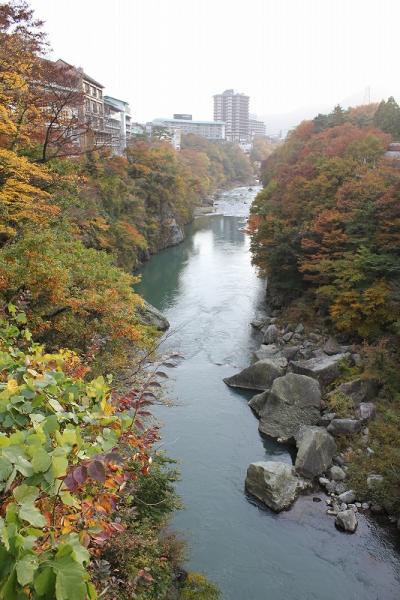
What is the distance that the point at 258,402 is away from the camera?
14.6 meters

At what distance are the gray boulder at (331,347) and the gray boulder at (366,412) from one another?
3.25 metres

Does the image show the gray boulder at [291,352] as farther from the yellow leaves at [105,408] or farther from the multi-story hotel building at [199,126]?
the multi-story hotel building at [199,126]

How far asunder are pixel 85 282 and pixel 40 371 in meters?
7.70

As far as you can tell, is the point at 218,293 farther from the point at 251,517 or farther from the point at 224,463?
the point at 251,517

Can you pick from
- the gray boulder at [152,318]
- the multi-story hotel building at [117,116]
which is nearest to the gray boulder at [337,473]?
the gray boulder at [152,318]

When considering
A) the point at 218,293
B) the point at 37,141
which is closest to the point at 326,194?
the point at 218,293

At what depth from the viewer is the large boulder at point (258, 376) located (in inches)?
623

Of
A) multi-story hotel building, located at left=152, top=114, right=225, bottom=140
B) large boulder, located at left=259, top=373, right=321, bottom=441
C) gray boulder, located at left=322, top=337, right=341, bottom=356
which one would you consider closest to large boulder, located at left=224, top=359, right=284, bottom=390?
large boulder, located at left=259, top=373, right=321, bottom=441

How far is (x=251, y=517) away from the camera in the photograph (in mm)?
10180

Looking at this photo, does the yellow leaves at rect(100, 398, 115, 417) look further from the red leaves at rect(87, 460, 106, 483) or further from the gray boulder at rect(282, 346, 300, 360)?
the gray boulder at rect(282, 346, 300, 360)

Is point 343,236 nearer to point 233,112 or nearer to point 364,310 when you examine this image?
point 364,310

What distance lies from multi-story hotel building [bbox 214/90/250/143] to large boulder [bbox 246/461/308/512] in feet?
455

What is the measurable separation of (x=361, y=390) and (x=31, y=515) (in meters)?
13.1

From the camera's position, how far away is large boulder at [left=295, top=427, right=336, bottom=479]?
11.3 meters
